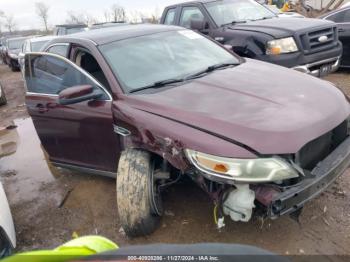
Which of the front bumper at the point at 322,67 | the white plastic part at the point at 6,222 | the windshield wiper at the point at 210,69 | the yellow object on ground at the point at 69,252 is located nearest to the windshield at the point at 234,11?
the front bumper at the point at 322,67

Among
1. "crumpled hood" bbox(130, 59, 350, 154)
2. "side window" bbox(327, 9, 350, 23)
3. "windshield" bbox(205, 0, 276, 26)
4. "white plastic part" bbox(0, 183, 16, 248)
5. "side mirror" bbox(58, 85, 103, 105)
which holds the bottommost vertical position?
"white plastic part" bbox(0, 183, 16, 248)

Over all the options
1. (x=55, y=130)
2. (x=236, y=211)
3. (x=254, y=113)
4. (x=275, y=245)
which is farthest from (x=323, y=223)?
(x=55, y=130)

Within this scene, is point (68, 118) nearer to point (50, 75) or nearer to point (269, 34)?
point (50, 75)

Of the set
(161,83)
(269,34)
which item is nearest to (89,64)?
(161,83)

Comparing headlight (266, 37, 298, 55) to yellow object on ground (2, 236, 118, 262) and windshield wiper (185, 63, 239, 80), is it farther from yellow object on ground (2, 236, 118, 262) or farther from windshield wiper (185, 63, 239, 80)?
yellow object on ground (2, 236, 118, 262)

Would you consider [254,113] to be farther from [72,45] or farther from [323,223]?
[72,45]

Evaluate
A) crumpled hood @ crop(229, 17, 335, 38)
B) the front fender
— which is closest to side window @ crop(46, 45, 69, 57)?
the front fender

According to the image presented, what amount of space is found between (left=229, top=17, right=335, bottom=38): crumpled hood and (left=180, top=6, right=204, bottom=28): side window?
84 cm

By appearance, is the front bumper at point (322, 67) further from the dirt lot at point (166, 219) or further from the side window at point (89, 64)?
the side window at point (89, 64)

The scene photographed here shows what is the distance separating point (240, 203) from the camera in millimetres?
2832

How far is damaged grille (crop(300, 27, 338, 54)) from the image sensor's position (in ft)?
21.0

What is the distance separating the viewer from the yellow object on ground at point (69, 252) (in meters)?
1.40

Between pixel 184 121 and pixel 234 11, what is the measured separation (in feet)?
17.0

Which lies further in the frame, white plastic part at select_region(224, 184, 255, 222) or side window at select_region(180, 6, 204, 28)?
side window at select_region(180, 6, 204, 28)
